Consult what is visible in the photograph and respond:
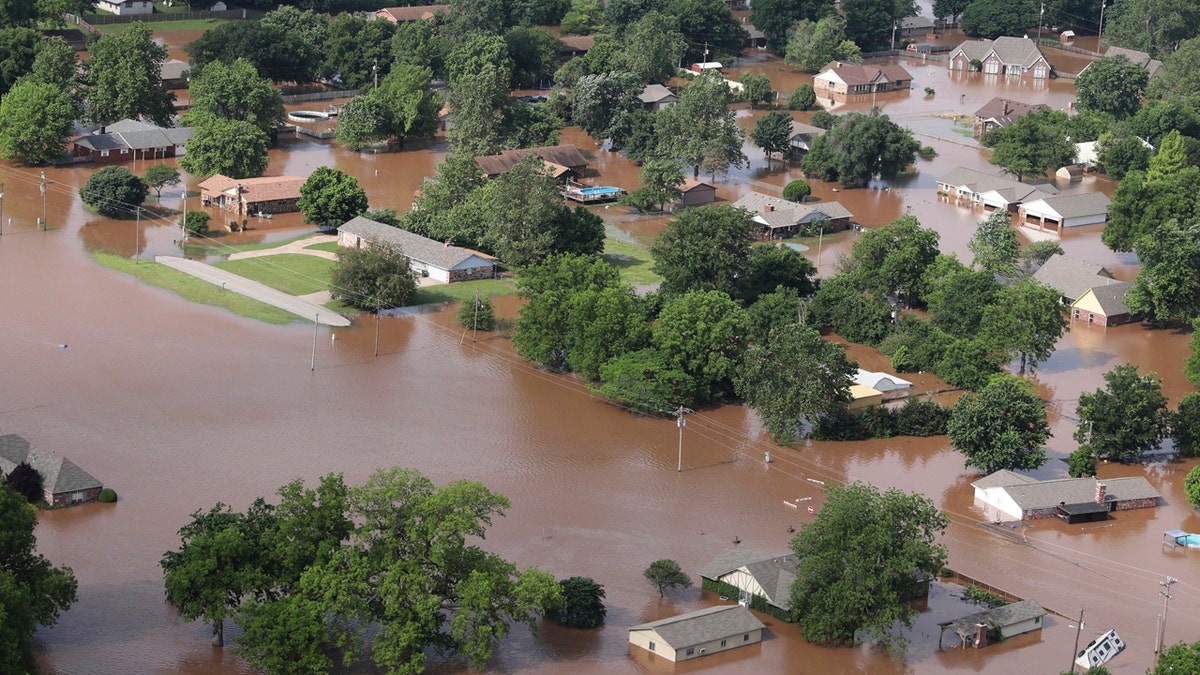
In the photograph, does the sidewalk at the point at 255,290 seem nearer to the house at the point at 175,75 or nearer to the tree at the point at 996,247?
the tree at the point at 996,247

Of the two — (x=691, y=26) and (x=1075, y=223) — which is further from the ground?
(x=691, y=26)

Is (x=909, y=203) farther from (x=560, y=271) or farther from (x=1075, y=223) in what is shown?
(x=560, y=271)

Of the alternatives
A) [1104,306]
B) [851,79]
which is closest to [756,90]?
[851,79]

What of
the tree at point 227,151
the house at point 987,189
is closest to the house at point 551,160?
the tree at point 227,151

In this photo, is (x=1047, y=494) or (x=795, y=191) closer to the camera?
(x=1047, y=494)

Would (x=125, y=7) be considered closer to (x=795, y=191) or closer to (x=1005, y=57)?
(x=795, y=191)

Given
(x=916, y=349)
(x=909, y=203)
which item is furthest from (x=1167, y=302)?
(x=909, y=203)
